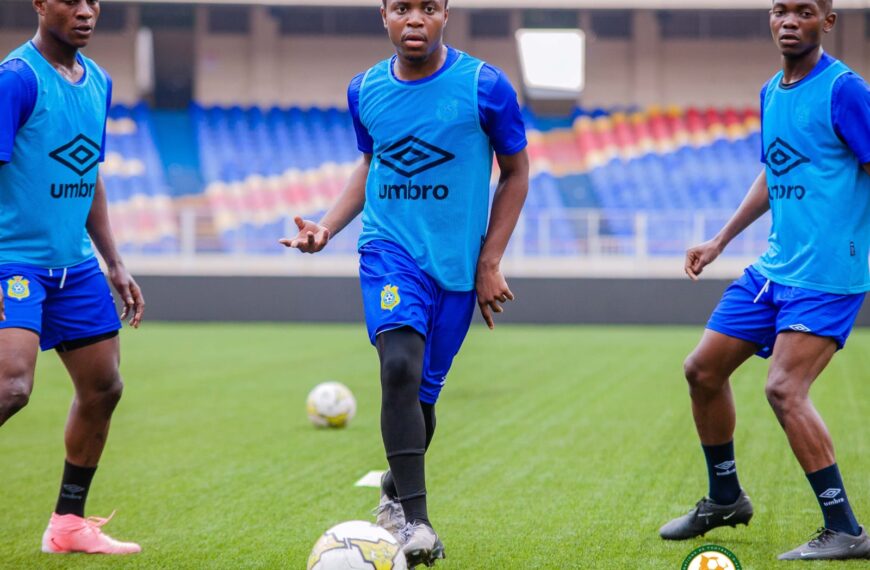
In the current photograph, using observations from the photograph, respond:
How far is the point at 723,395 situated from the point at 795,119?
1.14 metres

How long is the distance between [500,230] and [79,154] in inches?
64.2

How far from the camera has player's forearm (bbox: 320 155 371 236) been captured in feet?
14.8

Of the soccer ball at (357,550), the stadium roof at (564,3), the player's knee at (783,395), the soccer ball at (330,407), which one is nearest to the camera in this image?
the soccer ball at (357,550)

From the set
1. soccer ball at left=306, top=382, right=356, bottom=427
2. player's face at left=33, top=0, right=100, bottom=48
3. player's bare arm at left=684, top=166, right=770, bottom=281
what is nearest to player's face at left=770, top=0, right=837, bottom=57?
player's bare arm at left=684, top=166, right=770, bottom=281

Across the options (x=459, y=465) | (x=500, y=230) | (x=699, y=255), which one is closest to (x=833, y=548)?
(x=699, y=255)

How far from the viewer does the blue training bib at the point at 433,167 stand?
13.8 feet

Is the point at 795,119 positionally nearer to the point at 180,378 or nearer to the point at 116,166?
the point at 180,378

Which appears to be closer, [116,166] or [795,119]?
[795,119]

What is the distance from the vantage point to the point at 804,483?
626 cm

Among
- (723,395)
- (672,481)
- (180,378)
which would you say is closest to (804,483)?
(672,481)

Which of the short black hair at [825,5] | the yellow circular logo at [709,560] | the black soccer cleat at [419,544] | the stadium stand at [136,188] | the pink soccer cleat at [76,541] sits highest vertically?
the short black hair at [825,5]

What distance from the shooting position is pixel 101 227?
4.93 meters

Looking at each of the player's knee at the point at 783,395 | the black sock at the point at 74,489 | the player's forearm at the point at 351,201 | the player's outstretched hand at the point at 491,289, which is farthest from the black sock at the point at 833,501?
the black sock at the point at 74,489

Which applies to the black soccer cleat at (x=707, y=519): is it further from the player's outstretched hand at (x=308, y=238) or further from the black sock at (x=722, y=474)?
the player's outstretched hand at (x=308, y=238)
